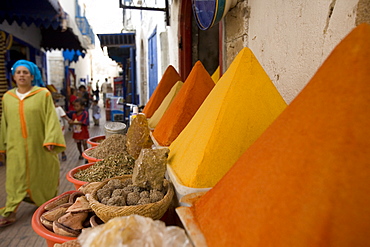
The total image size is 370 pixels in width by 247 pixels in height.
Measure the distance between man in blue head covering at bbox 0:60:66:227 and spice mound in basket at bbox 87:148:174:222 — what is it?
1.99 meters

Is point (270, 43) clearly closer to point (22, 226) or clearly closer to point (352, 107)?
point (352, 107)

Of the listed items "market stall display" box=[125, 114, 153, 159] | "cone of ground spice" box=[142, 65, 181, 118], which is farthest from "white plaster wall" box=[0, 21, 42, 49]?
"market stall display" box=[125, 114, 153, 159]

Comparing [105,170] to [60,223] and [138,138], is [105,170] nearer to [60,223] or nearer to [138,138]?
[138,138]

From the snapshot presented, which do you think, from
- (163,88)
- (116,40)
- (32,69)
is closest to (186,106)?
(163,88)

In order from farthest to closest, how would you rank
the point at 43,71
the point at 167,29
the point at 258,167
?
the point at 43,71
the point at 167,29
the point at 258,167

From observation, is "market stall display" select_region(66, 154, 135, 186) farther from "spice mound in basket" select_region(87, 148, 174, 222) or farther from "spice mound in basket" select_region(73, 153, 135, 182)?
"spice mound in basket" select_region(87, 148, 174, 222)

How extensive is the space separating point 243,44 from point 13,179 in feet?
8.69

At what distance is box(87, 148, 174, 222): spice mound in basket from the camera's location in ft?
2.93

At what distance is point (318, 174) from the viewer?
58cm

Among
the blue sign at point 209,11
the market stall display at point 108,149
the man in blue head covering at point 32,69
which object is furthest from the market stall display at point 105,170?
the man in blue head covering at point 32,69

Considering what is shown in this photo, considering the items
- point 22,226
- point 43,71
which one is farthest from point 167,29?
point 43,71

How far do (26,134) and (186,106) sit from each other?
6.93ft

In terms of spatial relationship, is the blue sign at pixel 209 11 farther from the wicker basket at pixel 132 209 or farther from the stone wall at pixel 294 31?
the wicker basket at pixel 132 209

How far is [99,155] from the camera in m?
1.90
